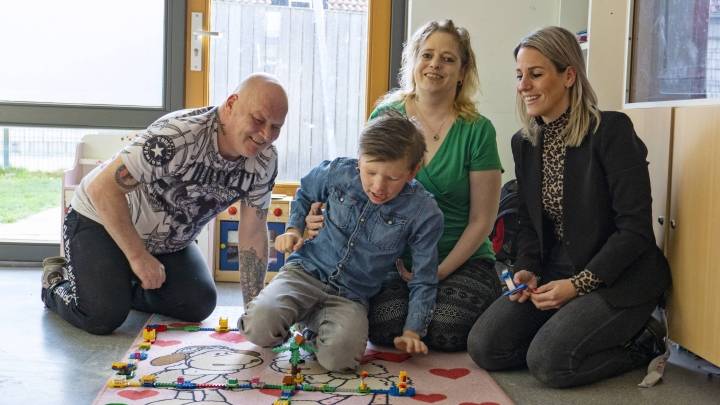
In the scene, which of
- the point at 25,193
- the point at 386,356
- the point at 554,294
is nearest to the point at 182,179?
the point at 386,356

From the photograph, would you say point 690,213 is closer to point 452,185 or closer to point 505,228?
point 452,185

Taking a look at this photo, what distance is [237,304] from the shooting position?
2.75 metres

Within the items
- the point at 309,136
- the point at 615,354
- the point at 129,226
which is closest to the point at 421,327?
the point at 615,354

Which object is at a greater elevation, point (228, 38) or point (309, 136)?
point (228, 38)

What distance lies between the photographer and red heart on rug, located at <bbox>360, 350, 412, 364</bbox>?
214cm

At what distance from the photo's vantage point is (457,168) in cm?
232

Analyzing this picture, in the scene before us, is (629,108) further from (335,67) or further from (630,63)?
(335,67)

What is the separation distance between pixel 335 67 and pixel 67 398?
221 centimetres

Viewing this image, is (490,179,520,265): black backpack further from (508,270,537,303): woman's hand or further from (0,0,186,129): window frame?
(0,0,186,129): window frame

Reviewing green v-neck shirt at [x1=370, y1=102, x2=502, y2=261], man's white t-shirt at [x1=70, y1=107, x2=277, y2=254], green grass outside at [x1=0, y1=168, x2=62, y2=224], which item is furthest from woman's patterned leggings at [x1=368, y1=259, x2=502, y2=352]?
green grass outside at [x1=0, y1=168, x2=62, y2=224]

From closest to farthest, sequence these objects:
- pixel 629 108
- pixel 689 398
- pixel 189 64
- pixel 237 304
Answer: pixel 689 398
pixel 629 108
pixel 237 304
pixel 189 64

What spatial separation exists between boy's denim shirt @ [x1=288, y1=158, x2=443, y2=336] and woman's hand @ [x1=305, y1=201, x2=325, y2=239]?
0.02m

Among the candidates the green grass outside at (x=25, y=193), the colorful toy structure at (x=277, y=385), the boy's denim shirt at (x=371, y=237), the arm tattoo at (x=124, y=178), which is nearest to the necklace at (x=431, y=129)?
the boy's denim shirt at (x=371, y=237)

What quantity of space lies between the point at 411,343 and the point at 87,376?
Result: 2.55ft
